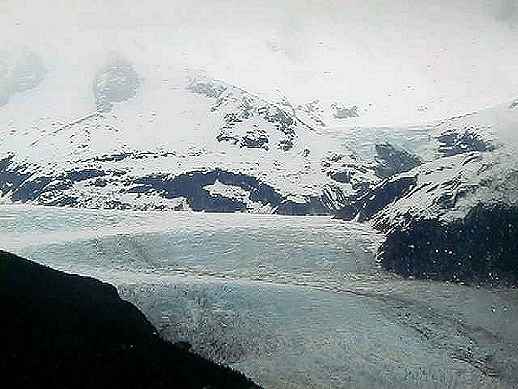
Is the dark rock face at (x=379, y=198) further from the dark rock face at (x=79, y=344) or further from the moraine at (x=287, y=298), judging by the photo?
the dark rock face at (x=79, y=344)

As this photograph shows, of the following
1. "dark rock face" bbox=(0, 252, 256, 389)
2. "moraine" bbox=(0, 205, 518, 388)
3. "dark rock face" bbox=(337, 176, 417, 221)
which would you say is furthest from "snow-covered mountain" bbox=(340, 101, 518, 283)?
"dark rock face" bbox=(0, 252, 256, 389)

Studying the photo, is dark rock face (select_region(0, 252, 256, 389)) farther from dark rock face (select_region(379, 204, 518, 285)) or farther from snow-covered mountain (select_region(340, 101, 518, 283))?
snow-covered mountain (select_region(340, 101, 518, 283))

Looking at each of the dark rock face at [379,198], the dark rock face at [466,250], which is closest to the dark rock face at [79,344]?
the dark rock face at [466,250]

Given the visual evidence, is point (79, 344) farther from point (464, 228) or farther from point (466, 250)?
point (464, 228)

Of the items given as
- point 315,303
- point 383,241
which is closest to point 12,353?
point 315,303

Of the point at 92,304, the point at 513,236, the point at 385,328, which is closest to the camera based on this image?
the point at 92,304

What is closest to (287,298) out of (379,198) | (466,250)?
(466,250)

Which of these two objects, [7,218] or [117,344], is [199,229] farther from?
[117,344]
